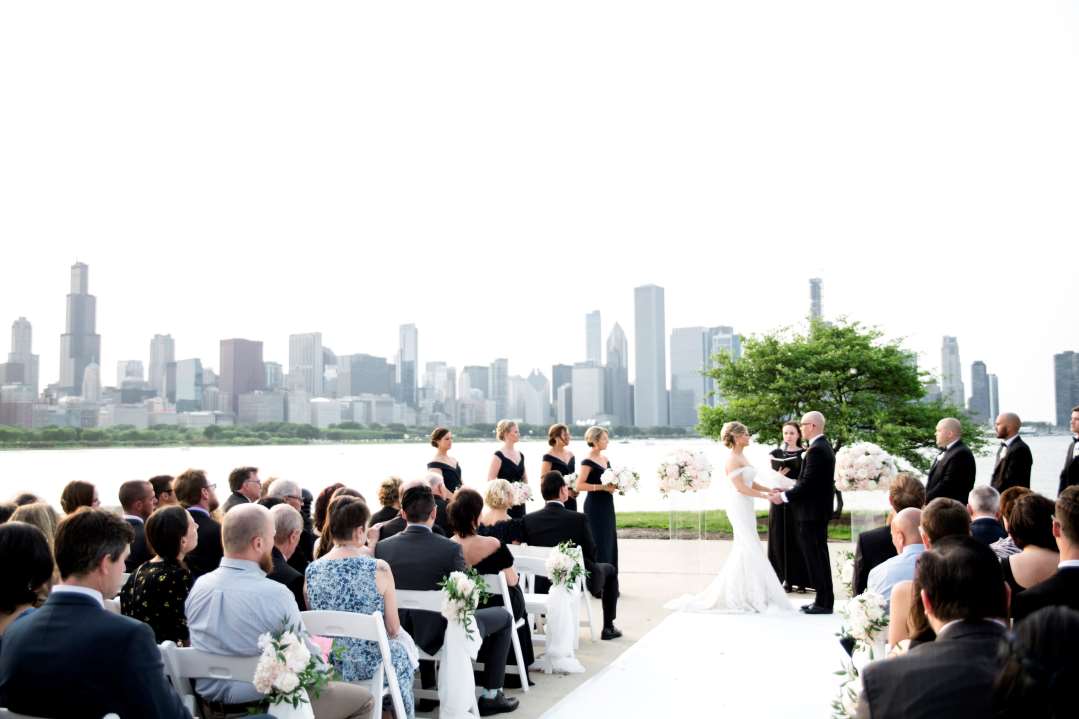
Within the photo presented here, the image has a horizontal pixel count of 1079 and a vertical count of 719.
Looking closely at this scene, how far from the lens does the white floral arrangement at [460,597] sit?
5.54 meters

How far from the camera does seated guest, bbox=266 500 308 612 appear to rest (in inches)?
210

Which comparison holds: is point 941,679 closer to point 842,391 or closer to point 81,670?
point 81,670

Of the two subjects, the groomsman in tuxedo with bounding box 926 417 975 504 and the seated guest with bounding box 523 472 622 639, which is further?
Result: the groomsman in tuxedo with bounding box 926 417 975 504

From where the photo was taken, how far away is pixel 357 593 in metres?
5.04

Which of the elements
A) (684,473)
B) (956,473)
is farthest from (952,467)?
(684,473)

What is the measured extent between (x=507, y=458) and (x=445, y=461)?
783 millimetres

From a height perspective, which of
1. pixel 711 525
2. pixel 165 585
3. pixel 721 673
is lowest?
pixel 711 525

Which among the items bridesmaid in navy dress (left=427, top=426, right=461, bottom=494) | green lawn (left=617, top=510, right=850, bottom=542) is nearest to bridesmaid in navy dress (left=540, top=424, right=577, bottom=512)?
bridesmaid in navy dress (left=427, top=426, right=461, bottom=494)

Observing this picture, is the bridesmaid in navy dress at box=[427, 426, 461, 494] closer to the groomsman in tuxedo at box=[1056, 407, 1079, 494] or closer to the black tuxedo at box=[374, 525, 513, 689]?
the black tuxedo at box=[374, 525, 513, 689]

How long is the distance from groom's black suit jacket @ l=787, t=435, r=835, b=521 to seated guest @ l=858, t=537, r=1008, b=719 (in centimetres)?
723

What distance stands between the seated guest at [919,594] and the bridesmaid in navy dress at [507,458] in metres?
6.27

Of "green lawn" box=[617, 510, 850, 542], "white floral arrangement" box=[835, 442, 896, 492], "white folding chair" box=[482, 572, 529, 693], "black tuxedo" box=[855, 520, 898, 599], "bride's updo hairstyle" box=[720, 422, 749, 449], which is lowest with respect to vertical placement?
"green lawn" box=[617, 510, 850, 542]

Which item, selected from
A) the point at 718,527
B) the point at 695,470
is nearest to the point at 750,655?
the point at 695,470

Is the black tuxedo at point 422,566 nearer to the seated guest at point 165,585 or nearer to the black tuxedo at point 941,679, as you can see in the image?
the seated guest at point 165,585
